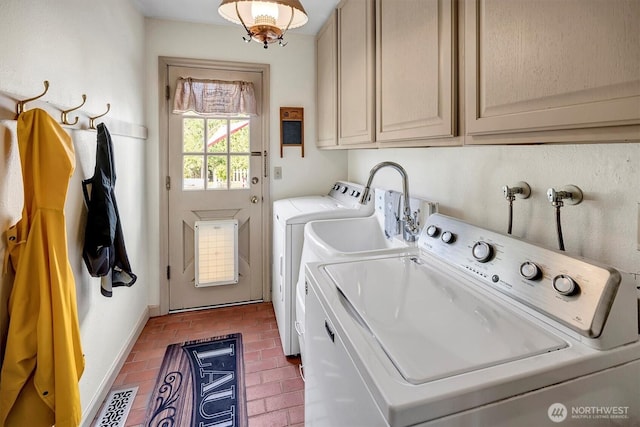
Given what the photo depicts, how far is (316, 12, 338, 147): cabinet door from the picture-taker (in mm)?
2295

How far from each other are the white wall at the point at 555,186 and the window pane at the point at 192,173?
6.30 ft

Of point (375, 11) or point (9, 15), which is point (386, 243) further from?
point (9, 15)

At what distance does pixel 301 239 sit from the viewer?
2.07 meters

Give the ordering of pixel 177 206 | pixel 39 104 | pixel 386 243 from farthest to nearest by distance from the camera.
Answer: pixel 177 206 < pixel 386 243 < pixel 39 104

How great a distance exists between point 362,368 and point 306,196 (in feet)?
7.51

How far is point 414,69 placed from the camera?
1.28 m

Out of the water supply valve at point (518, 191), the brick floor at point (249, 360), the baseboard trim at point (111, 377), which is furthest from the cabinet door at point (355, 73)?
the baseboard trim at point (111, 377)

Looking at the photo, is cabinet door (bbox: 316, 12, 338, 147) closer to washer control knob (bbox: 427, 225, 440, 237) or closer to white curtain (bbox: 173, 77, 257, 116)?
white curtain (bbox: 173, 77, 257, 116)

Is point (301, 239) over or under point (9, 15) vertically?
under

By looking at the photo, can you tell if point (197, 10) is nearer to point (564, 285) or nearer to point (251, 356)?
point (251, 356)

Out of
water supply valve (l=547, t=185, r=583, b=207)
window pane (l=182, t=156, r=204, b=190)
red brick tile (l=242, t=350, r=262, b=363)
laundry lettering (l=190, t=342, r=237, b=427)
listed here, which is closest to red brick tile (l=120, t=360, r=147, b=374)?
laundry lettering (l=190, t=342, r=237, b=427)

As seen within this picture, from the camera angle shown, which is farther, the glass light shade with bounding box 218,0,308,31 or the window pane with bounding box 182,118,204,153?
the window pane with bounding box 182,118,204,153

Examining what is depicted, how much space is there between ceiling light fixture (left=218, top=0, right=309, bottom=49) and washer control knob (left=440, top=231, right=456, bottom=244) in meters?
1.15

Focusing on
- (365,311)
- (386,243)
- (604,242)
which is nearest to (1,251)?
(365,311)
